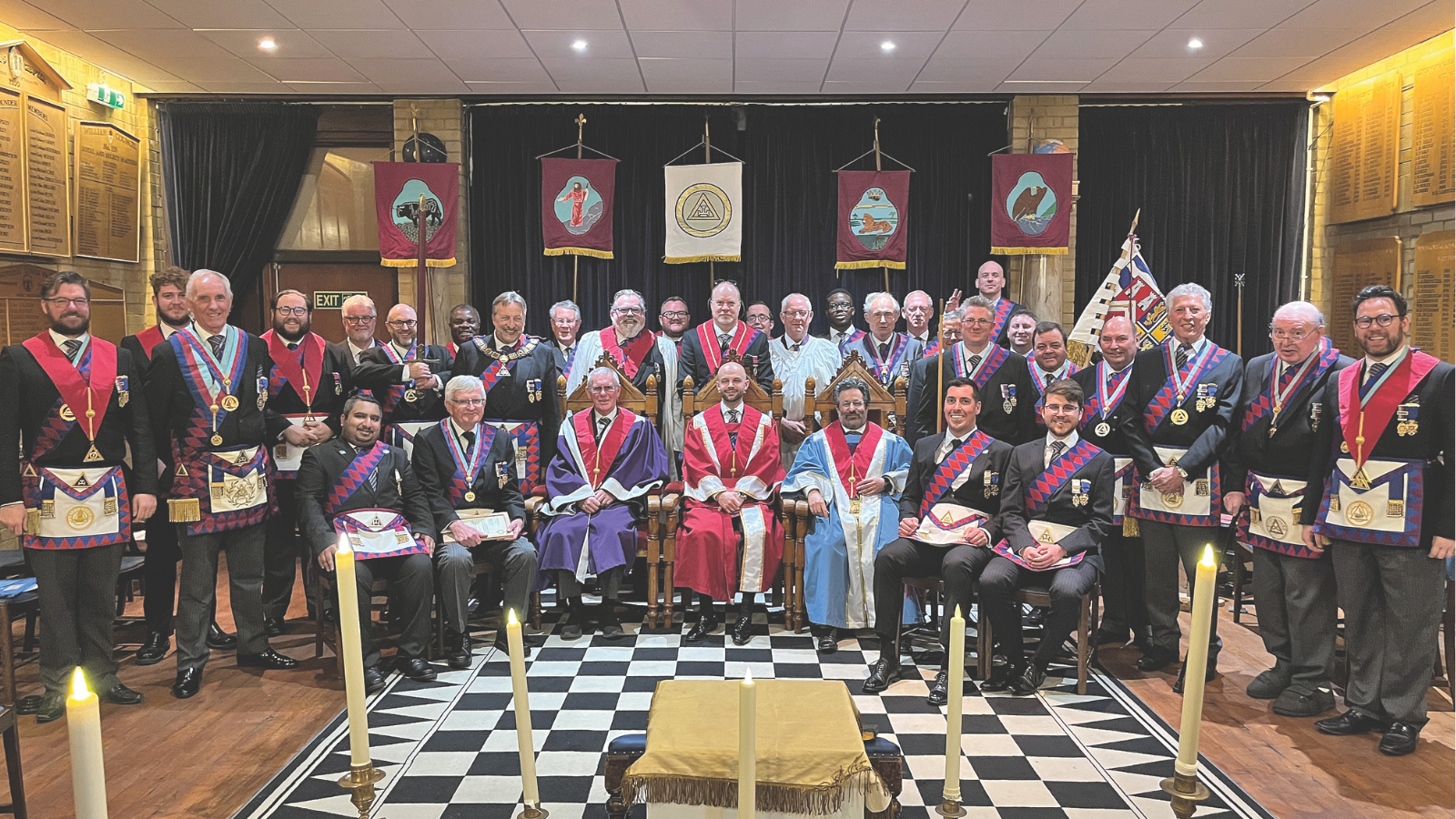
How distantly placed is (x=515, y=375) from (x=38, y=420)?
213 centimetres

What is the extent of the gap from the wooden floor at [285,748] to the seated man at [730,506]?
5.39 ft

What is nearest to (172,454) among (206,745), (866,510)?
(206,745)

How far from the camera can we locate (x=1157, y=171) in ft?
24.7

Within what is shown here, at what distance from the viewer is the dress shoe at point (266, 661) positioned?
13.5 feet

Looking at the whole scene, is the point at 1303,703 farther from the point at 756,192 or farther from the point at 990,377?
the point at 756,192

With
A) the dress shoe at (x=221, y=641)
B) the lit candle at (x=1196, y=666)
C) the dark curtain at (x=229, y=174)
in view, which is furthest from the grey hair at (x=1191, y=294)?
the dark curtain at (x=229, y=174)

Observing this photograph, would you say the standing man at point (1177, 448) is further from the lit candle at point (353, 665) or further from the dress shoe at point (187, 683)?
the dress shoe at point (187, 683)

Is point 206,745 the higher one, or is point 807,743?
point 807,743

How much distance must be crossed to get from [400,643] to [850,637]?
6.94 feet

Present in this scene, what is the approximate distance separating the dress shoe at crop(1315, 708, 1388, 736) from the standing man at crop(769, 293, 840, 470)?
2967mm

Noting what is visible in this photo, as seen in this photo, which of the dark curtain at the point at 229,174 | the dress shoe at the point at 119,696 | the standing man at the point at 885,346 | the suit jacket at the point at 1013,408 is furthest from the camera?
the dark curtain at the point at 229,174

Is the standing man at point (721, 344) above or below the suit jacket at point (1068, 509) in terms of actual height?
above

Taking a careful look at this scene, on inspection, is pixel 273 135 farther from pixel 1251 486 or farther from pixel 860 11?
pixel 1251 486

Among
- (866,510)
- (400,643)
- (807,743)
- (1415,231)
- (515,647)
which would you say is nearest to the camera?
(515,647)
